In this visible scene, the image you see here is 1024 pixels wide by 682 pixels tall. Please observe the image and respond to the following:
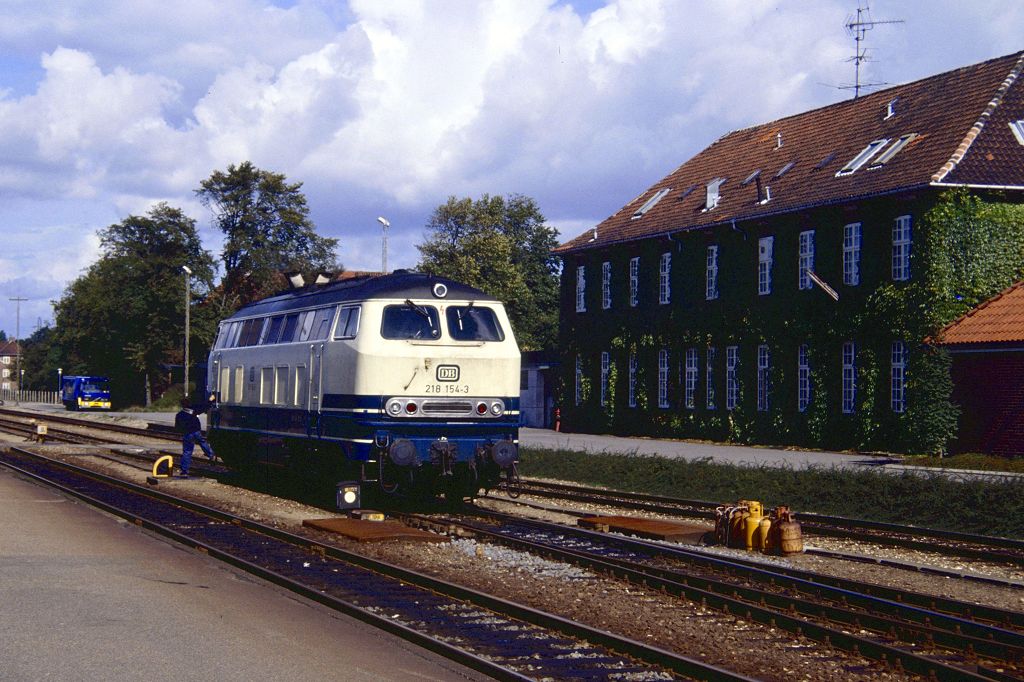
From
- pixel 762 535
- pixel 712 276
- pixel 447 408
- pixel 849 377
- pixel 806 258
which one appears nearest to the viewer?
pixel 762 535

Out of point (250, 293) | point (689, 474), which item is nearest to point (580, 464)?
point (689, 474)

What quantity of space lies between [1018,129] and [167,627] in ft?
99.6

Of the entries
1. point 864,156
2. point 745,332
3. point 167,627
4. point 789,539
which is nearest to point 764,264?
point 745,332

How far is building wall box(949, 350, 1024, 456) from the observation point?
30.2 metres

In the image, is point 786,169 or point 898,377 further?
point 786,169

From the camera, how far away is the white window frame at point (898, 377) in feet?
110

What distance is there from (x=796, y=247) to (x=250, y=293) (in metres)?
49.5

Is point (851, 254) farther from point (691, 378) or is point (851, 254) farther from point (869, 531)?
point (869, 531)

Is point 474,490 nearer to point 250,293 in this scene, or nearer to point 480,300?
point 480,300

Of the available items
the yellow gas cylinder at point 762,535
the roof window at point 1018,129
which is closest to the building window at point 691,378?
the roof window at point 1018,129

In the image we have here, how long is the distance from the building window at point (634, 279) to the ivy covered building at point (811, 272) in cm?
11

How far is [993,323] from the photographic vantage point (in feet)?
103

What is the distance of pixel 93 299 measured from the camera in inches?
3381

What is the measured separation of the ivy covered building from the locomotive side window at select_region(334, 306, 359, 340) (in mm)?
19249
